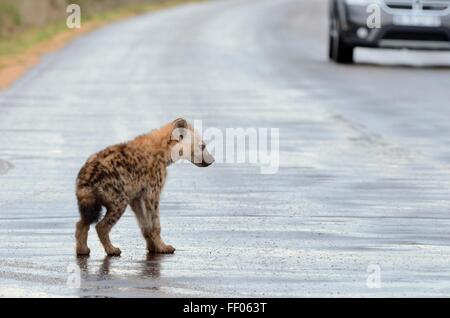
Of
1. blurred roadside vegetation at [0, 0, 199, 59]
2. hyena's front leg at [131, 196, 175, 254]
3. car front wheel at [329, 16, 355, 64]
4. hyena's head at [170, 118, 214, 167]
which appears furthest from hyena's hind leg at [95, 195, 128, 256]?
blurred roadside vegetation at [0, 0, 199, 59]

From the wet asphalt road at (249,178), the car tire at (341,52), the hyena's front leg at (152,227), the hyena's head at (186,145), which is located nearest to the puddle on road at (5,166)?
the wet asphalt road at (249,178)

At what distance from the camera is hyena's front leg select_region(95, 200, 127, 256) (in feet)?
34.4

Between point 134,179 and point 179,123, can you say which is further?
point 179,123

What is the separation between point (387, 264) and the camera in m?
10.3

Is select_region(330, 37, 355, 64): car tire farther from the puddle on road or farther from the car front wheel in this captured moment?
the puddle on road

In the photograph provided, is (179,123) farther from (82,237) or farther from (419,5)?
(419,5)

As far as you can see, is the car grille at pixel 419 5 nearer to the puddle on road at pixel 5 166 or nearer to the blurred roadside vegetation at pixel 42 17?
the blurred roadside vegetation at pixel 42 17

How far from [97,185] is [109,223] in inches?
12.2

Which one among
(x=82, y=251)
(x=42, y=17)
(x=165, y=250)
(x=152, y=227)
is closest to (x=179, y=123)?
(x=152, y=227)

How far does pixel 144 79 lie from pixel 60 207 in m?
15.1

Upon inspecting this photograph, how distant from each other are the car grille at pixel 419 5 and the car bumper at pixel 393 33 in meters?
0.21

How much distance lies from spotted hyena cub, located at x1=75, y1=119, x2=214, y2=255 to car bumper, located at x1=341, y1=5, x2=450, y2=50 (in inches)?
751

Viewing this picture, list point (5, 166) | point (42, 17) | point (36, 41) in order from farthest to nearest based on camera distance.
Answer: point (42, 17) → point (36, 41) → point (5, 166)

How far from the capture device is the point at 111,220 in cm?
1053
